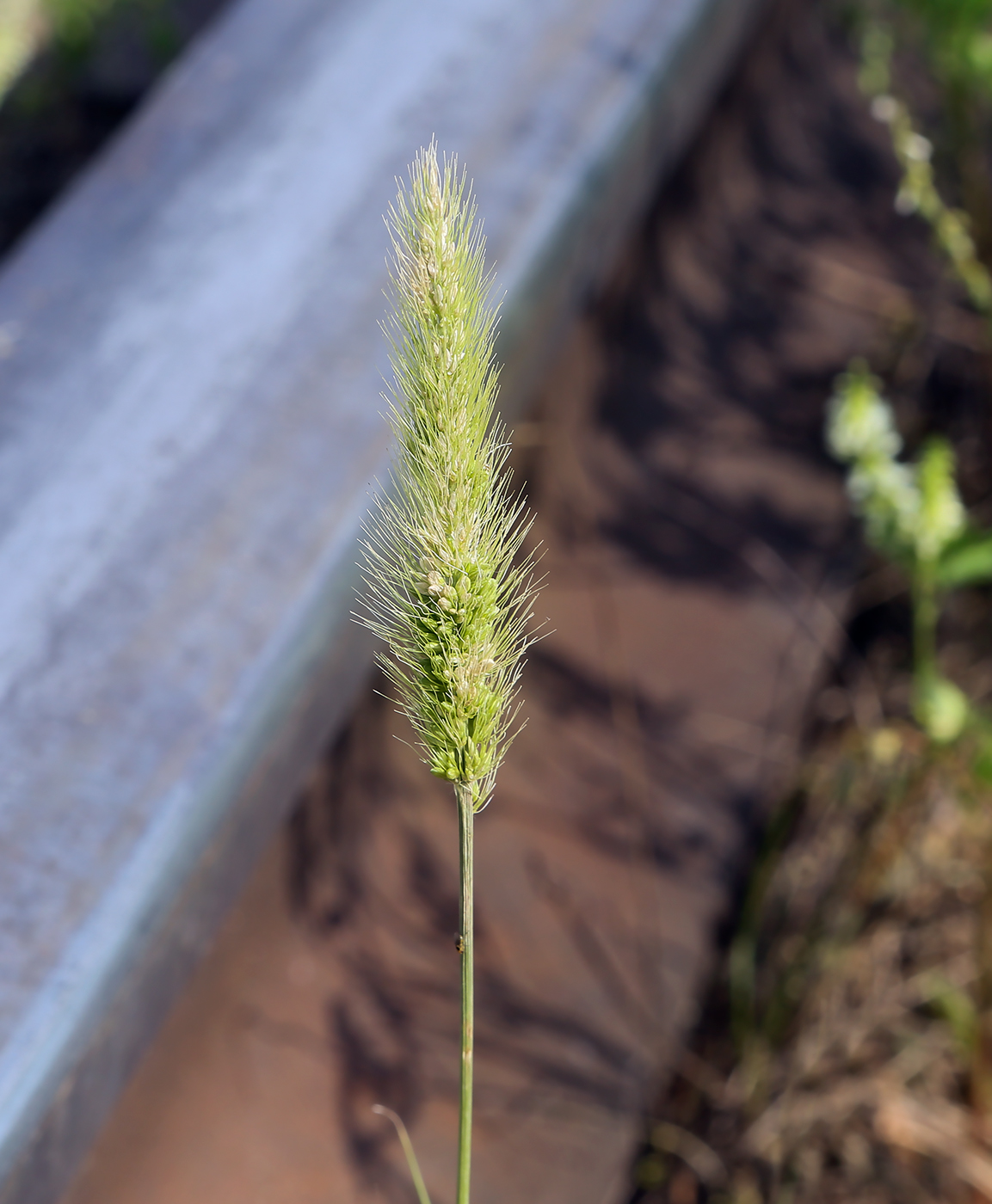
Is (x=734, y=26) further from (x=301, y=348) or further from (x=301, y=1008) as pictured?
(x=301, y=1008)

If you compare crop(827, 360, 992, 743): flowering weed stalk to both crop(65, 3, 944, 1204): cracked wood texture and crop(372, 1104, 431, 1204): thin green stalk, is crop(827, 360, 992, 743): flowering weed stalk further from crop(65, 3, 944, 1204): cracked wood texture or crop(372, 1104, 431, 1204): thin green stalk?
crop(372, 1104, 431, 1204): thin green stalk

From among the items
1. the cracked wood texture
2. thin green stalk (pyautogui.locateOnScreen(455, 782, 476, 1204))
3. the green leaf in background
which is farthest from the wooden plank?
the green leaf in background

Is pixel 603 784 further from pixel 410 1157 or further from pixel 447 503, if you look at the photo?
pixel 447 503

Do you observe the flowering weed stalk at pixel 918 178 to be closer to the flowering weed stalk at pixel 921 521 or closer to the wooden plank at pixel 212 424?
the flowering weed stalk at pixel 921 521

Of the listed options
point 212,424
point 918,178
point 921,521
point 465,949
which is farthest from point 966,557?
point 465,949

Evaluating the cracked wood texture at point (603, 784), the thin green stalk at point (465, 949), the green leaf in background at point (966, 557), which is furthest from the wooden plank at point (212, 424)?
the green leaf in background at point (966, 557)

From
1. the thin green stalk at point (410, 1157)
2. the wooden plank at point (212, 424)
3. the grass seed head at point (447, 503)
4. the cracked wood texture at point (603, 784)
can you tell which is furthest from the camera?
the cracked wood texture at point (603, 784)
